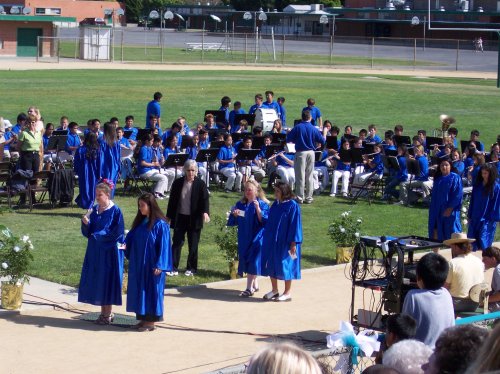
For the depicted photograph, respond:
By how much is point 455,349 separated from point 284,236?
993 cm

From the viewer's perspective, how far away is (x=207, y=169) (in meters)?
24.8

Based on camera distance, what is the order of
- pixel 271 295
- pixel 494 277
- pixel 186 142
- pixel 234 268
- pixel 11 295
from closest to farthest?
pixel 494 277, pixel 11 295, pixel 271 295, pixel 234 268, pixel 186 142

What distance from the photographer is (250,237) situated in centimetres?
1554

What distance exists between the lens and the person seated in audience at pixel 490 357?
345cm

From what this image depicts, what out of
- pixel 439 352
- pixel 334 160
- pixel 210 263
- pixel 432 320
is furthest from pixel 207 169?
pixel 439 352

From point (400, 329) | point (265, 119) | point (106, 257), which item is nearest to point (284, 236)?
point (106, 257)

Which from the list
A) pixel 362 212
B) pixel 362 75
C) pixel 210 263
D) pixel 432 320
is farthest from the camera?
Result: pixel 362 75

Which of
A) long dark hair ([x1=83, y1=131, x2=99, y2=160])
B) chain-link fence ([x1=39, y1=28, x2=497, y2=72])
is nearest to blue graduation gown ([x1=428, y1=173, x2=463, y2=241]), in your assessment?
long dark hair ([x1=83, y1=131, x2=99, y2=160])

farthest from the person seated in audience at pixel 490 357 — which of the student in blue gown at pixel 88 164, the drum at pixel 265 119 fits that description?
the drum at pixel 265 119

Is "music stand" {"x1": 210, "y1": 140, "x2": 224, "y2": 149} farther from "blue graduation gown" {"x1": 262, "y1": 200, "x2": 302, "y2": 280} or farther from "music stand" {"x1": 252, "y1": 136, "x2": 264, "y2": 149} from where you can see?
"blue graduation gown" {"x1": 262, "y1": 200, "x2": 302, "y2": 280}

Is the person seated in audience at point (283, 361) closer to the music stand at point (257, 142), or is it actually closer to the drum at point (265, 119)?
the music stand at point (257, 142)

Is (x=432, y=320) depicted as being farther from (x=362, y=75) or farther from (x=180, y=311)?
(x=362, y=75)

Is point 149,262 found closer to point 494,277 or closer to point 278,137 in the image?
point 494,277

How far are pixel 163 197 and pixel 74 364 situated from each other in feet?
41.0
